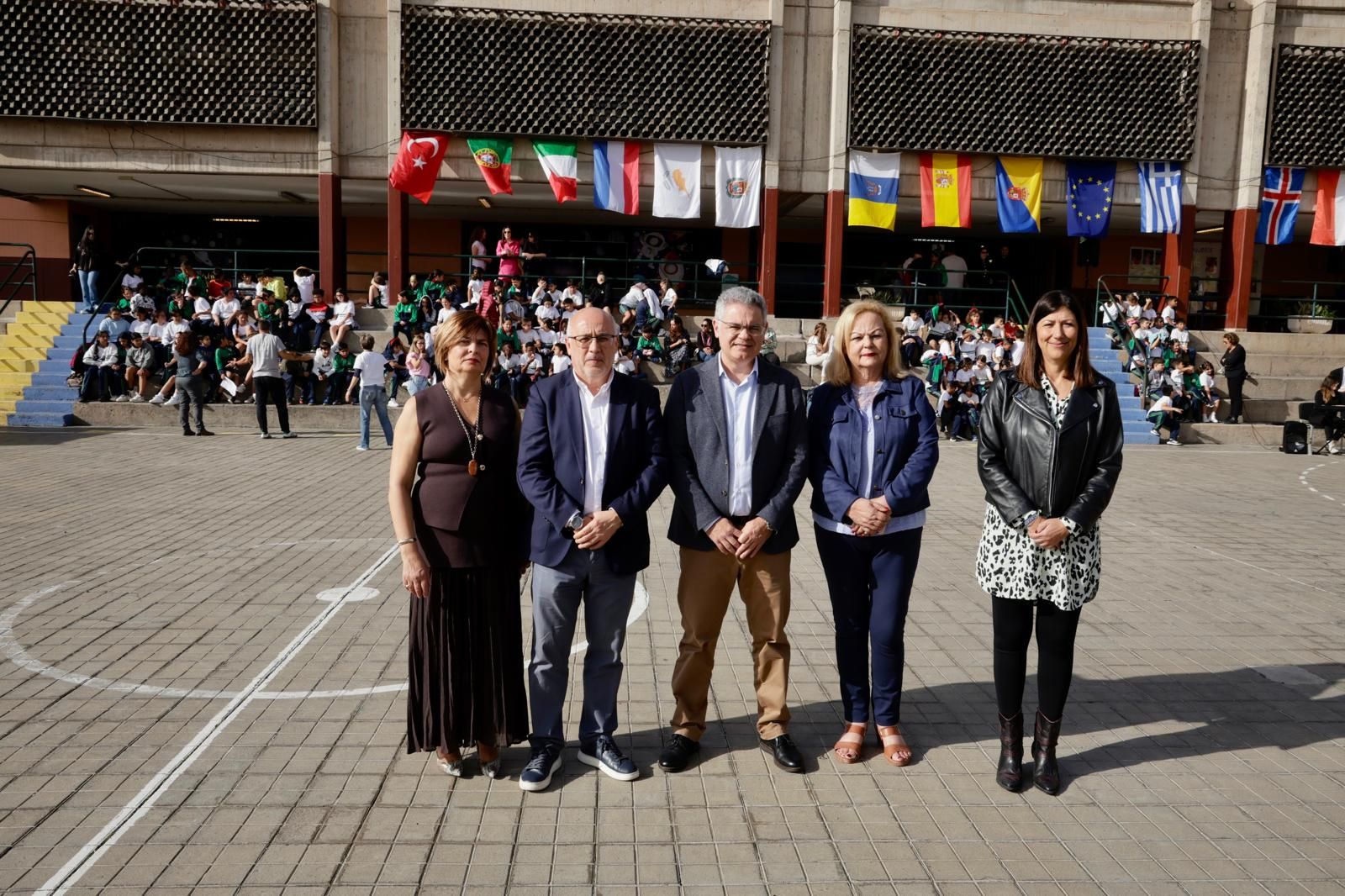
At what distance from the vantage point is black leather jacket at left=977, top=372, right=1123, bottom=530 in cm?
388

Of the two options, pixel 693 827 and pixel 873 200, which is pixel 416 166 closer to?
pixel 873 200

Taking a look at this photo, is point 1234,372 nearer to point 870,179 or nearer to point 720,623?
point 870,179

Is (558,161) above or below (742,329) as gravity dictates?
above

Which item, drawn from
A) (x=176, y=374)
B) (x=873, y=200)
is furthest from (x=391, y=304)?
(x=873, y=200)

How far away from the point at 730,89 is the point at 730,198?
2.08m

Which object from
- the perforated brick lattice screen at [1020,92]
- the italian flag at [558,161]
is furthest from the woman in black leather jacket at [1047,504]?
the perforated brick lattice screen at [1020,92]

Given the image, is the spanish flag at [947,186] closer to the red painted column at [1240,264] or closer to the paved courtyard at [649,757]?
the red painted column at [1240,264]

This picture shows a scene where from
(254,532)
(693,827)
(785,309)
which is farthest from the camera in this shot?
(785,309)

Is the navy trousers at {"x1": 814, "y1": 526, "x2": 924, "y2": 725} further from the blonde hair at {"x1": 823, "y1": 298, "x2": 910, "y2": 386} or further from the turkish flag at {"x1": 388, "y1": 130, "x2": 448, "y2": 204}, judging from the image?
the turkish flag at {"x1": 388, "y1": 130, "x2": 448, "y2": 204}

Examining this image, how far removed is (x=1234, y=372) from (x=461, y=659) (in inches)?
744

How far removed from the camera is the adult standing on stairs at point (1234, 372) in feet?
61.6

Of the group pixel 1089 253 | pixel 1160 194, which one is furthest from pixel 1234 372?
pixel 1089 253

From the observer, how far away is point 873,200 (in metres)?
20.3

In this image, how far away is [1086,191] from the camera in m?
20.6
